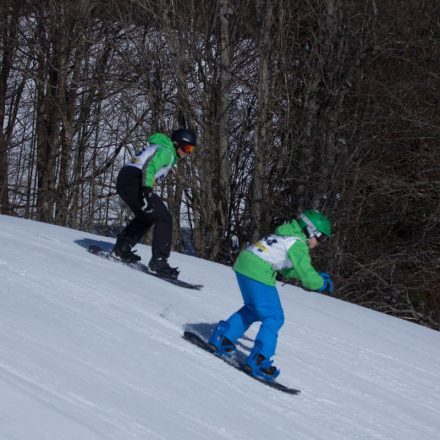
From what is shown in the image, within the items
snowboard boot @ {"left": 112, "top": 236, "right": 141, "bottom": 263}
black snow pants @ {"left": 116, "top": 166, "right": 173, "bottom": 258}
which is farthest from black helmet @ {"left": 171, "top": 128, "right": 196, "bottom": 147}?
snowboard boot @ {"left": 112, "top": 236, "right": 141, "bottom": 263}

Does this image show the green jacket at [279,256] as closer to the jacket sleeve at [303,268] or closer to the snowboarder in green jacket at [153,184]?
the jacket sleeve at [303,268]

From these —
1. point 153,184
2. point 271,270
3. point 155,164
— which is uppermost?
point 155,164

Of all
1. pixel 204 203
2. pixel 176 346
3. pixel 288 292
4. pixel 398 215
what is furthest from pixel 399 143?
pixel 176 346

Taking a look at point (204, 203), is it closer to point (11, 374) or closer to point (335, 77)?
point (335, 77)

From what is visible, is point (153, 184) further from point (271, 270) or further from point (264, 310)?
point (264, 310)

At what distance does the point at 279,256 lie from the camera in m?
6.77

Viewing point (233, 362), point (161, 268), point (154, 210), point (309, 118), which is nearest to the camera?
point (233, 362)

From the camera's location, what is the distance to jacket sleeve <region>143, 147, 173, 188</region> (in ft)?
28.5

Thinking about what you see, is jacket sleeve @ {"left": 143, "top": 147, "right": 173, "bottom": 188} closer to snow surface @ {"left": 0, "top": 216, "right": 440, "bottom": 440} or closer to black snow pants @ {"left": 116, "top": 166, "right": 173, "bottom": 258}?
black snow pants @ {"left": 116, "top": 166, "right": 173, "bottom": 258}

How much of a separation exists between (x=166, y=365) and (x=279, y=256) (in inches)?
46.2

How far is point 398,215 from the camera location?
18969mm

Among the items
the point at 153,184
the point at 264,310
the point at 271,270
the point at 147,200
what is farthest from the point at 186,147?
the point at 264,310

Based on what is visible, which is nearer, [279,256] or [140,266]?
[279,256]

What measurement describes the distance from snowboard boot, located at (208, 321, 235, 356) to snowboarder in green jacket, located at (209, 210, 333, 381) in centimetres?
23
